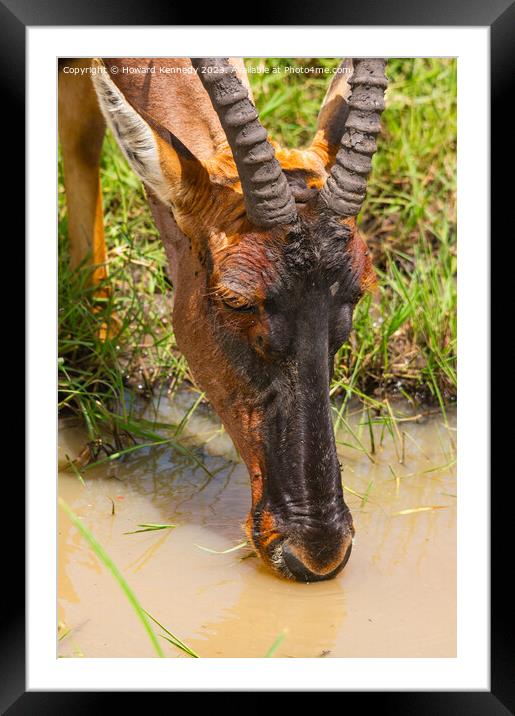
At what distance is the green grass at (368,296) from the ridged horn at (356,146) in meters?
1.01

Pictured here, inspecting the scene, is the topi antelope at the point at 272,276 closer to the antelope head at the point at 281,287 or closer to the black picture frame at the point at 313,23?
the antelope head at the point at 281,287

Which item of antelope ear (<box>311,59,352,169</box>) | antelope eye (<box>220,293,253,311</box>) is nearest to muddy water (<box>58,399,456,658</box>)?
antelope eye (<box>220,293,253,311</box>)

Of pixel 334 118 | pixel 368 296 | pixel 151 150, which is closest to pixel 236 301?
pixel 151 150

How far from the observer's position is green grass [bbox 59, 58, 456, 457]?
6.75m

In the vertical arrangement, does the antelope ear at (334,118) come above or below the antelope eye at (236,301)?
above

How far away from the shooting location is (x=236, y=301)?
4.86m

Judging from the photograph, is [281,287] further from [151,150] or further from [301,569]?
[301,569]

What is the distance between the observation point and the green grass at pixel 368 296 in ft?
22.2

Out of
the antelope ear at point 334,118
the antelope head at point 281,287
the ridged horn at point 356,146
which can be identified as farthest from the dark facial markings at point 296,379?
the antelope ear at point 334,118

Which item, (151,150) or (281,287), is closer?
(281,287)

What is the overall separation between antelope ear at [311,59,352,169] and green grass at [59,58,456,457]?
41 centimetres

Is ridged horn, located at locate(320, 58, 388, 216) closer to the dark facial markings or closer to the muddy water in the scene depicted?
the dark facial markings

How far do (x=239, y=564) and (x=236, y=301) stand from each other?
4.06 feet
